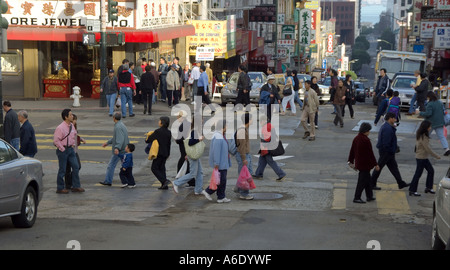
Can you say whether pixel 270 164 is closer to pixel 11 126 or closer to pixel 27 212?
pixel 11 126

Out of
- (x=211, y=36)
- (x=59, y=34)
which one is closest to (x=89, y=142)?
(x=59, y=34)

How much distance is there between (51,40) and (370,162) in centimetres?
2207

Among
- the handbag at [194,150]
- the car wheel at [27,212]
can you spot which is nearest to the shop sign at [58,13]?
the handbag at [194,150]

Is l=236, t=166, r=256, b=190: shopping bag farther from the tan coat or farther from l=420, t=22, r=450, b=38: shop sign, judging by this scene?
l=420, t=22, r=450, b=38: shop sign

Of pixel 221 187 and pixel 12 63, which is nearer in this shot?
pixel 221 187

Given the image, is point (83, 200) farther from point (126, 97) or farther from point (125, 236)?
point (126, 97)

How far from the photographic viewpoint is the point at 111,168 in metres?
16.9

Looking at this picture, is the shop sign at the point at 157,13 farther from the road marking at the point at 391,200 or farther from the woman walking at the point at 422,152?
the woman walking at the point at 422,152

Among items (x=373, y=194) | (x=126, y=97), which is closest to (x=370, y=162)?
(x=373, y=194)

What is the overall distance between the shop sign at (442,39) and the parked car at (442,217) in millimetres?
39286

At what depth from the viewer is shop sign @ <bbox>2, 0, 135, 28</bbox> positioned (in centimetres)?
3403

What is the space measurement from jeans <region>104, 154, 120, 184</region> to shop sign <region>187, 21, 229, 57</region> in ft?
93.3

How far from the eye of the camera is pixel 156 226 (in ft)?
41.2

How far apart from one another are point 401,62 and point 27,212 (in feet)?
131
